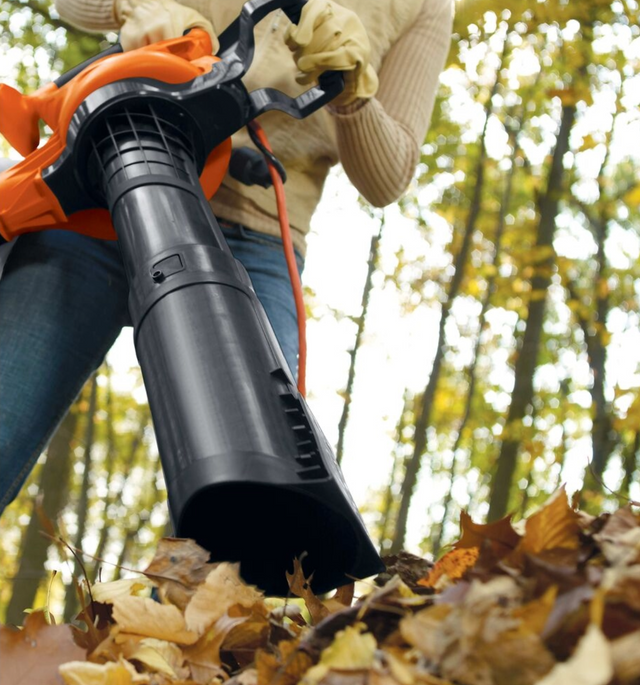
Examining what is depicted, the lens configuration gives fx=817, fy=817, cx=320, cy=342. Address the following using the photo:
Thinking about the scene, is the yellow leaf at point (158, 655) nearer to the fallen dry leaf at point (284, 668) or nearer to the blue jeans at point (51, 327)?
the fallen dry leaf at point (284, 668)

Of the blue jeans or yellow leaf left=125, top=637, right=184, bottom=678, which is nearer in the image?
yellow leaf left=125, top=637, right=184, bottom=678

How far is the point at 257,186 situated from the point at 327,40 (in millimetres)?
401

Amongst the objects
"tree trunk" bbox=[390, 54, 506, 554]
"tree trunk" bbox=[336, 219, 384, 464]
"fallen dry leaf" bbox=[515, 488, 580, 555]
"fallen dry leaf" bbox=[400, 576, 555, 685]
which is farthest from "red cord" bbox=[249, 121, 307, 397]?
"tree trunk" bbox=[336, 219, 384, 464]

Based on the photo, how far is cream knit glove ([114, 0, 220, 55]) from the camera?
4.69 feet

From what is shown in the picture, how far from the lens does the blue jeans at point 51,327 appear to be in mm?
1420

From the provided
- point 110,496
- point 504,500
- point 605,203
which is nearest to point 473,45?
point 605,203

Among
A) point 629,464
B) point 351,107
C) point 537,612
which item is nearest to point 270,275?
point 351,107

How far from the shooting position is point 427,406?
6.10m

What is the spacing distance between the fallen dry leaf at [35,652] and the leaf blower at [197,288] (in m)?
0.15

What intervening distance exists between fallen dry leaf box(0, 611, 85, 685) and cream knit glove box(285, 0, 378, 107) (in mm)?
1040

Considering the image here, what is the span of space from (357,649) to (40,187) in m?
1.07

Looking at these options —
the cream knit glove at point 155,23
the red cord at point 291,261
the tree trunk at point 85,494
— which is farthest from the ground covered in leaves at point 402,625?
the tree trunk at point 85,494

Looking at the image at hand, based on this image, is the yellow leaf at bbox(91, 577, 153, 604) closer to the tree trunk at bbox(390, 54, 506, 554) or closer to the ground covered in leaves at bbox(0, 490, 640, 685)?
the ground covered in leaves at bbox(0, 490, 640, 685)

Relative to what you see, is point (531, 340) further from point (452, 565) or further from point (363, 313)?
point (452, 565)
